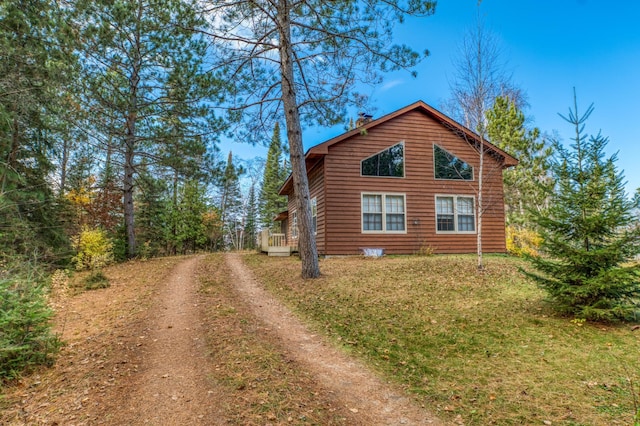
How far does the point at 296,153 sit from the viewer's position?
30.8 feet

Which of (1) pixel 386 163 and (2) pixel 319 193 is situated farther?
(2) pixel 319 193

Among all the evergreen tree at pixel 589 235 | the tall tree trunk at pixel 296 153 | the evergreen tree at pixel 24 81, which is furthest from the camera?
the tall tree trunk at pixel 296 153

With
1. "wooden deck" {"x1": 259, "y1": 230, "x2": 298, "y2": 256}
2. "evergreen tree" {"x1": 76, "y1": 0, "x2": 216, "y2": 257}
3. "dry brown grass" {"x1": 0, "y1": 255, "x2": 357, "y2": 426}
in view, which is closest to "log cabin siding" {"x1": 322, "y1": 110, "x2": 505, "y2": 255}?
"wooden deck" {"x1": 259, "y1": 230, "x2": 298, "y2": 256}

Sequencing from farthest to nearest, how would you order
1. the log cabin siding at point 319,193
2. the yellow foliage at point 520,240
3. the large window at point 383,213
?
the yellow foliage at point 520,240
the large window at point 383,213
the log cabin siding at point 319,193

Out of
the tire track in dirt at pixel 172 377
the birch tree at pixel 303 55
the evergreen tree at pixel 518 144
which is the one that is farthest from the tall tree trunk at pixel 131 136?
the evergreen tree at pixel 518 144

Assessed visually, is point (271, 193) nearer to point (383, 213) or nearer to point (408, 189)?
point (383, 213)

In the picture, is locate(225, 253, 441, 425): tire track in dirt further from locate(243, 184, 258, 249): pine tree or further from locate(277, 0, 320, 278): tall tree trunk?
locate(243, 184, 258, 249): pine tree

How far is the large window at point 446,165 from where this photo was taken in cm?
1445

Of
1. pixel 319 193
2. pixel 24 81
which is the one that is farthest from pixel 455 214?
pixel 24 81

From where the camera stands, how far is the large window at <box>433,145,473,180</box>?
14.5 m

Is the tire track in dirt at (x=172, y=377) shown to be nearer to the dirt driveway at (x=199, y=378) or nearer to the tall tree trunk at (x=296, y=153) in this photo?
the dirt driveway at (x=199, y=378)

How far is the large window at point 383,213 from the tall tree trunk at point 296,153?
4846mm

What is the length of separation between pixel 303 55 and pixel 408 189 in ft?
23.0

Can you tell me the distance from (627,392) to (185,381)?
463cm
